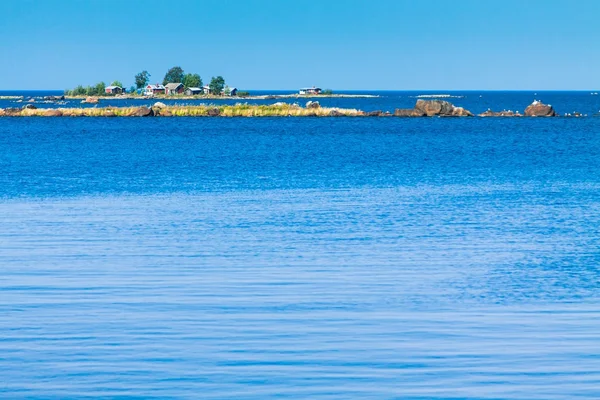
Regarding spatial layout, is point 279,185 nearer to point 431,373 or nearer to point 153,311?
point 153,311

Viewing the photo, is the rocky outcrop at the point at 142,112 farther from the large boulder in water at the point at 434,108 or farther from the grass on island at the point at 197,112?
the large boulder in water at the point at 434,108

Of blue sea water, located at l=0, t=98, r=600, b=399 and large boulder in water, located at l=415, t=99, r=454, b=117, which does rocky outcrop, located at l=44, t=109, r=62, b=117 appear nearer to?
large boulder in water, located at l=415, t=99, r=454, b=117

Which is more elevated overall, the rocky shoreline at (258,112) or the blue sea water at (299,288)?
the blue sea water at (299,288)

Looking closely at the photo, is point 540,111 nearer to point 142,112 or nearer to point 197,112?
point 197,112

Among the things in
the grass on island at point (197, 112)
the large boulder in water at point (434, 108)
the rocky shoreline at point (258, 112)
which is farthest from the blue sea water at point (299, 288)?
the grass on island at point (197, 112)

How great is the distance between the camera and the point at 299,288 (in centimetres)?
2134

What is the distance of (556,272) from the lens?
23656 millimetres

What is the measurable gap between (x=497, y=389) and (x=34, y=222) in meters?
21.9

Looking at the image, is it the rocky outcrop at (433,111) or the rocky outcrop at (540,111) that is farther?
the rocky outcrop at (540,111)

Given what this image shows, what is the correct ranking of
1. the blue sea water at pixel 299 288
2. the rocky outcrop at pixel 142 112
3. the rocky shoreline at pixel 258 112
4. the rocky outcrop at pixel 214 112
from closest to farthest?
the blue sea water at pixel 299 288 → the rocky outcrop at pixel 142 112 → the rocky shoreline at pixel 258 112 → the rocky outcrop at pixel 214 112

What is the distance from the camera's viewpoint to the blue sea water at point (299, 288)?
1485 centimetres

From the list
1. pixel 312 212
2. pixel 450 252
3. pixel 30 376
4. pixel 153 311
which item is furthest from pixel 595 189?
pixel 30 376

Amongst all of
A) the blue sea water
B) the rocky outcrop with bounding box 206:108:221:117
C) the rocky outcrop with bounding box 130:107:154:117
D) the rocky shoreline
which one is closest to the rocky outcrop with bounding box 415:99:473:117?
the rocky shoreline

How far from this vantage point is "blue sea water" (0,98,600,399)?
14852 millimetres
